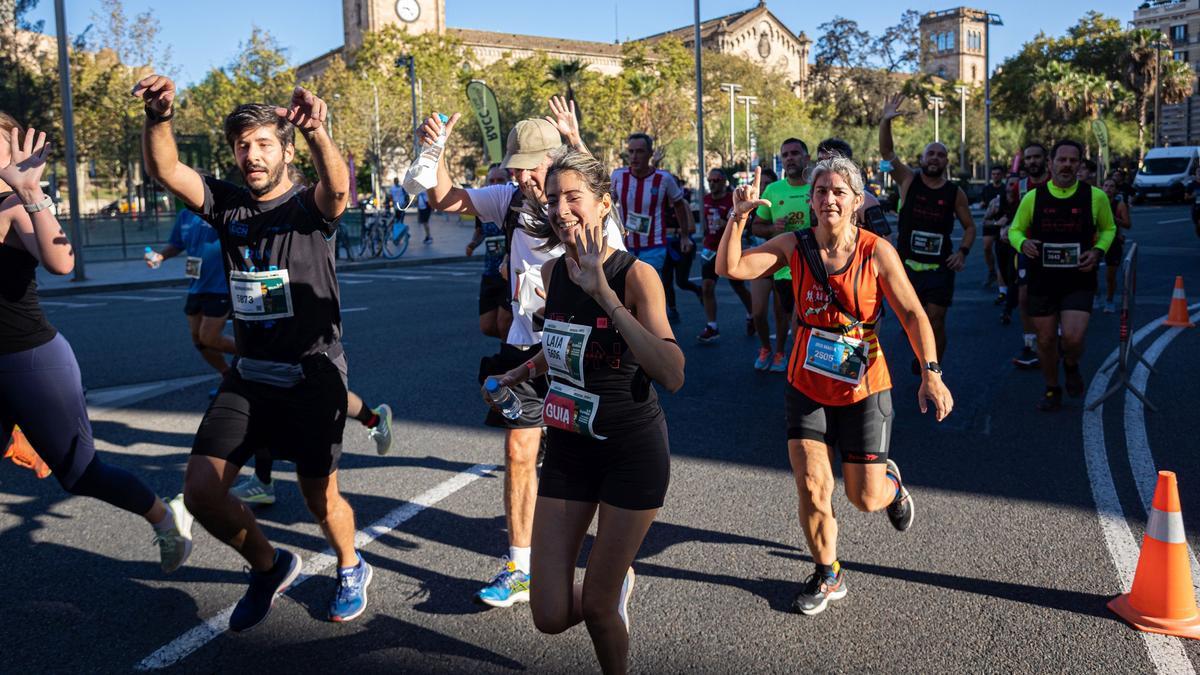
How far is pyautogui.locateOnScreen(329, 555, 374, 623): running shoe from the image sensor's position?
3.82 m

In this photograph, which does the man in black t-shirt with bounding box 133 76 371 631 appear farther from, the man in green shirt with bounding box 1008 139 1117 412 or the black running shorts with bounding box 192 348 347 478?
the man in green shirt with bounding box 1008 139 1117 412

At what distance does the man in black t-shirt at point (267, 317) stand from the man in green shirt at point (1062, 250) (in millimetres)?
5161

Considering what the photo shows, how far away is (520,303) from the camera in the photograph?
4.22 meters

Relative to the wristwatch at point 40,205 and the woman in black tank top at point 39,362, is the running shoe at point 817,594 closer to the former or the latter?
the woman in black tank top at point 39,362

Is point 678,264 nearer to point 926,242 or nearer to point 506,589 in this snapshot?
point 926,242

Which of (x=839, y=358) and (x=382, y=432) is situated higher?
(x=839, y=358)

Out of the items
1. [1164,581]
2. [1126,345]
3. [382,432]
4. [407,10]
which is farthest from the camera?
[407,10]

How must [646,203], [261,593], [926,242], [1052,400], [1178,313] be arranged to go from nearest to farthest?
[261,593] < [1052,400] < [926,242] < [646,203] < [1178,313]

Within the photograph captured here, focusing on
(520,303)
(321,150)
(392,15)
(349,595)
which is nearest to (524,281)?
(520,303)

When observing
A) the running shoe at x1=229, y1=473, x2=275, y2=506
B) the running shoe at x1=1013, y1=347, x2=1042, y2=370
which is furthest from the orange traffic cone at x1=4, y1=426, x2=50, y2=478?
the running shoe at x1=1013, y1=347, x2=1042, y2=370

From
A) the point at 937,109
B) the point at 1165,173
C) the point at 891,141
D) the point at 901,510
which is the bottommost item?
the point at 901,510

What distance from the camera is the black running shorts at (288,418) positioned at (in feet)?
11.7

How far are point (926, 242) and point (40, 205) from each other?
623 centimetres

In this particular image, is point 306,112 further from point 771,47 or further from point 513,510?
point 771,47
